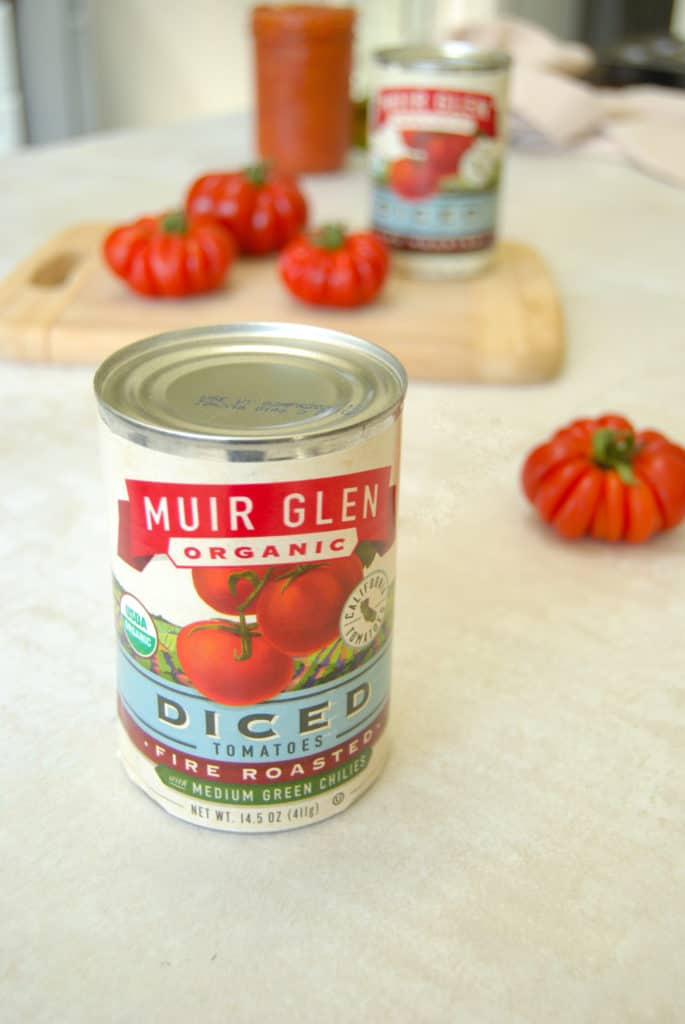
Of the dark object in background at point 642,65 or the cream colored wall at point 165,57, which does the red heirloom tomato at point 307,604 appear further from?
the cream colored wall at point 165,57

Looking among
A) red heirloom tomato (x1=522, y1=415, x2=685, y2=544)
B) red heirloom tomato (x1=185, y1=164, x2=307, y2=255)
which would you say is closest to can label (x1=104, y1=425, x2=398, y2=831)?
red heirloom tomato (x1=522, y1=415, x2=685, y2=544)

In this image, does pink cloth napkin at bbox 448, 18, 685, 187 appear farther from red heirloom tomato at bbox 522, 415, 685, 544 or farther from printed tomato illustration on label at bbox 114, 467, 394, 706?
printed tomato illustration on label at bbox 114, 467, 394, 706

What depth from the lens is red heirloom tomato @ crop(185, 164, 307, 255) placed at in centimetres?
148

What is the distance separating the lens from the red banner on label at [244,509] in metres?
0.51

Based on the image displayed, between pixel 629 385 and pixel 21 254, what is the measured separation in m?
0.87

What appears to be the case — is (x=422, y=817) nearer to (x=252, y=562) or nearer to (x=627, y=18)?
(x=252, y=562)

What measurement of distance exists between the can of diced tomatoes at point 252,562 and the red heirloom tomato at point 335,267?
2.29 feet

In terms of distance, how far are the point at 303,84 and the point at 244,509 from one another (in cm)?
148

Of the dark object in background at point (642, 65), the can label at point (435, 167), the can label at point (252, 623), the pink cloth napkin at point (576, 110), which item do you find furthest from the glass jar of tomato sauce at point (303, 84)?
the can label at point (252, 623)

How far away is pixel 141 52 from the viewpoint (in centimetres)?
379

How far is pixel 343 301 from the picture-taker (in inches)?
51.7

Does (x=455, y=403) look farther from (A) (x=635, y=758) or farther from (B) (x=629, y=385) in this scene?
(A) (x=635, y=758)

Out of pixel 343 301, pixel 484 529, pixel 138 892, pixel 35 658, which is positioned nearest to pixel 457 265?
pixel 343 301

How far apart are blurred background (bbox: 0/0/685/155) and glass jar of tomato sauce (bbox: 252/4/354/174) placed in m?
1.31
